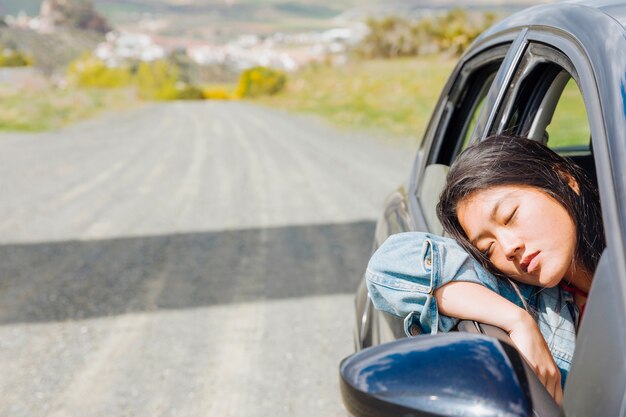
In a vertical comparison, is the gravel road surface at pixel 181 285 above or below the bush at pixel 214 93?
above

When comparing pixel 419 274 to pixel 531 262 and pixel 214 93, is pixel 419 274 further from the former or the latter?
pixel 214 93

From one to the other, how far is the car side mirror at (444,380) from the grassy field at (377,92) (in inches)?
601

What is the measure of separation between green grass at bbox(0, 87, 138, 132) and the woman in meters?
21.6

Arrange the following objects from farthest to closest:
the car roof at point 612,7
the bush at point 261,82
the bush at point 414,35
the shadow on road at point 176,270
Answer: the bush at point 261,82 → the bush at point 414,35 → the shadow on road at point 176,270 → the car roof at point 612,7

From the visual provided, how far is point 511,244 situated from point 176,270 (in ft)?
15.7

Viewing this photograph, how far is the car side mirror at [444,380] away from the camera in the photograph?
1046 millimetres

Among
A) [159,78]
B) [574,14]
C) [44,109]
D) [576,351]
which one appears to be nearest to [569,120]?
[574,14]

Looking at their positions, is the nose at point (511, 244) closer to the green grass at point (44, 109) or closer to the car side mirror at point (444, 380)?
the car side mirror at point (444, 380)

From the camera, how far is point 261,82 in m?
50.9

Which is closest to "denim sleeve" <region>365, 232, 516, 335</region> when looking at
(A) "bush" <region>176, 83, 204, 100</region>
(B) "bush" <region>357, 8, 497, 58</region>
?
(B) "bush" <region>357, 8, 497, 58</region>

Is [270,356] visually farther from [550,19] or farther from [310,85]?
[310,85]

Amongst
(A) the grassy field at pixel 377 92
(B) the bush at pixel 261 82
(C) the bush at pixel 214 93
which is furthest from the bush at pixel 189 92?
(A) the grassy field at pixel 377 92

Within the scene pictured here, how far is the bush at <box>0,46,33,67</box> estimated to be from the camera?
56362 mm

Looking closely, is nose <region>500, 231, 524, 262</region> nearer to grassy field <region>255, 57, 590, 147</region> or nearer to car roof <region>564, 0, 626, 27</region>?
car roof <region>564, 0, 626, 27</region>
